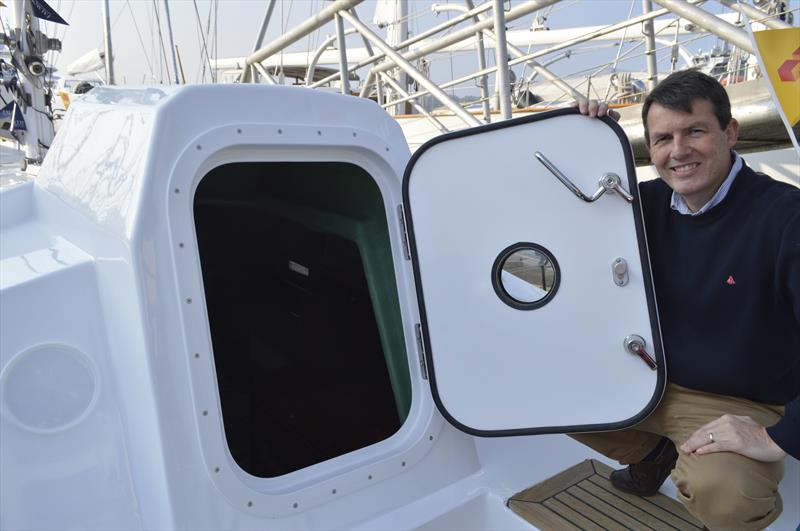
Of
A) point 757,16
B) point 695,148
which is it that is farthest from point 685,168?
point 757,16

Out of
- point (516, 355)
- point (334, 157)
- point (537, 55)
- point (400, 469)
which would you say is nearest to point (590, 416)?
point (516, 355)

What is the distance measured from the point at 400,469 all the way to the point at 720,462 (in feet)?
2.72

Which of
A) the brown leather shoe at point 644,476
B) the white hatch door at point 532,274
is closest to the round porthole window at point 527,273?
the white hatch door at point 532,274

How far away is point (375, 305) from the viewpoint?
2.01 meters

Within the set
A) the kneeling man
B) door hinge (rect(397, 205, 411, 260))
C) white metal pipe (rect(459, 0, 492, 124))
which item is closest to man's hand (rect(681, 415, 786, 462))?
the kneeling man

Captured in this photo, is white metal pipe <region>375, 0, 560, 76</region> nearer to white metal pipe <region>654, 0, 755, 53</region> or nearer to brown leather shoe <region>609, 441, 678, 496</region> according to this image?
white metal pipe <region>654, 0, 755, 53</region>

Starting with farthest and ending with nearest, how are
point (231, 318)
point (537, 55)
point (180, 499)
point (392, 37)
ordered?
point (392, 37)
point (537, 55)
point (231, 318)
point (180, 499)

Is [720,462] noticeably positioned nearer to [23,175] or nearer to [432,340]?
[432,340]

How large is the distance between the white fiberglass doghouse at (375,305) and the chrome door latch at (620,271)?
0.02 metres

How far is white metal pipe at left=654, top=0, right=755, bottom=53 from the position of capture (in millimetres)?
2518

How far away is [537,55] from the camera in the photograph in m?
4.50

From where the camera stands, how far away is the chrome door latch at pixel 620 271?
5.29ft

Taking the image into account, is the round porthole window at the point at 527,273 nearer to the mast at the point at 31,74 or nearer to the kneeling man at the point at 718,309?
the kneeling man at the point at 718,309

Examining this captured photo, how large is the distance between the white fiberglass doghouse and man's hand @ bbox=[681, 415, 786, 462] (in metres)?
0.17
